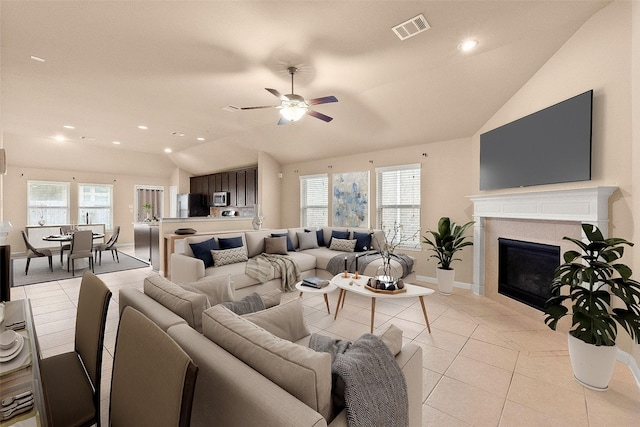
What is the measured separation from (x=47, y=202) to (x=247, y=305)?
9433mm

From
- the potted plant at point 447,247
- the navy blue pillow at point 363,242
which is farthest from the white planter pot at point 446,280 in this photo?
the navy blue pillow at point 363,242

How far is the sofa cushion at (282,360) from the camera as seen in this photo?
3.13 ft

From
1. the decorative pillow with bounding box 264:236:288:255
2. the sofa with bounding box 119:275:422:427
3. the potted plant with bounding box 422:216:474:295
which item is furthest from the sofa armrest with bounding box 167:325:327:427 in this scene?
the potted plant with bounding box 422:216:474:295

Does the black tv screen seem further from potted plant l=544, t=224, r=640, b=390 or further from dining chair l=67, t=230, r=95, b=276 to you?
dining chair l=67, t=230, r=95, b=276

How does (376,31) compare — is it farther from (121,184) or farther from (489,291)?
(121,184)

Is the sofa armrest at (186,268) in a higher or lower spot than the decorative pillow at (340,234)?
lower

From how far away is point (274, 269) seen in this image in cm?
427

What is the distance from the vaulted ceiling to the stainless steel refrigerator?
3901 mm

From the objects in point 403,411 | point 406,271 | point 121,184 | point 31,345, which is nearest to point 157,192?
point 121,184

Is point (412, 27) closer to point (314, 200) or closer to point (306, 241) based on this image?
point (306, 241)

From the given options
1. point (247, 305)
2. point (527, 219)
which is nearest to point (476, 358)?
point (527, 219)

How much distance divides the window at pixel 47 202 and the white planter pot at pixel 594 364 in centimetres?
1078

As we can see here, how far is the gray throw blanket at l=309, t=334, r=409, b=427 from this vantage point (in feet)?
3.39

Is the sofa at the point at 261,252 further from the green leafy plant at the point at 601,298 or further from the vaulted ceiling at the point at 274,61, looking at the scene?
the green leafy plant at the point at 601,298
